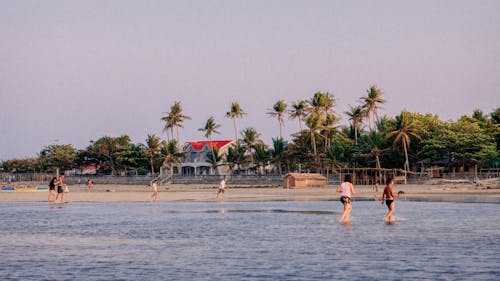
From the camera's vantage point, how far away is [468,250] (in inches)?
558

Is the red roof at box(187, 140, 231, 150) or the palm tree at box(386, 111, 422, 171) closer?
the palm tree at box(386, 111, 422, 171)

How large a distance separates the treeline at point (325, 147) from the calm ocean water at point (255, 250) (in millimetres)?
55181

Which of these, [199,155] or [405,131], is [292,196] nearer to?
[405,131]

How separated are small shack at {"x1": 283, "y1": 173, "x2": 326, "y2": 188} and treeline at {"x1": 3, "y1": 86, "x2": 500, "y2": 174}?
1043 cm

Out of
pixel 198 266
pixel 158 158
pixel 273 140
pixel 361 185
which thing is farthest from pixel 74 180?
pixel 198 266

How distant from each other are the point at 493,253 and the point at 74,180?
301 ft

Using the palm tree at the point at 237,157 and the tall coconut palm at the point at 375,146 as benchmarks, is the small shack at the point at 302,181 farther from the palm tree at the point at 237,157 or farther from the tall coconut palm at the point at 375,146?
the palm tree at the point at 237,157

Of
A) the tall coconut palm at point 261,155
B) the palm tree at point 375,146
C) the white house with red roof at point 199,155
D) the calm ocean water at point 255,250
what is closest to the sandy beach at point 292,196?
the palm tree at point 375,146

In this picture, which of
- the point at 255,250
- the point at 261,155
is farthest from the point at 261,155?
the point at 255,250

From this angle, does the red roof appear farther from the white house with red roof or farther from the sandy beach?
Answer: the sandy beach

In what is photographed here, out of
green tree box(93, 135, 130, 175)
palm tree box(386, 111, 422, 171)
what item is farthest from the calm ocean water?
green tree box(93, 135, 130, 175)

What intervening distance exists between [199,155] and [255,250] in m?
99.2

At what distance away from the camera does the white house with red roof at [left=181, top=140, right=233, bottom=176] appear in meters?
112

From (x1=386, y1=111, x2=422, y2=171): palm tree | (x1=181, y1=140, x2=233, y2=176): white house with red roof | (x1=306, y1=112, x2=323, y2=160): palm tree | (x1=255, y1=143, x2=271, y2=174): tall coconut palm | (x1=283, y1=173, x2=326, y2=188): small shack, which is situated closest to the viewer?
(x1=283, y1=173, x2=326, y2=188): small shack
